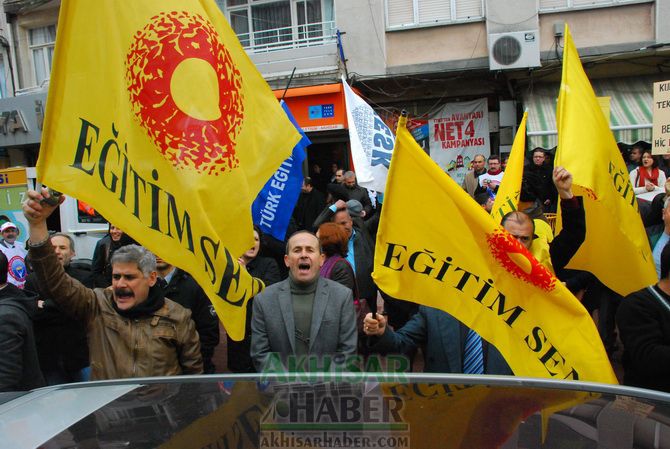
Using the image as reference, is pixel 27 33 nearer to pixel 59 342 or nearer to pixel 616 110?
pixel 616 110

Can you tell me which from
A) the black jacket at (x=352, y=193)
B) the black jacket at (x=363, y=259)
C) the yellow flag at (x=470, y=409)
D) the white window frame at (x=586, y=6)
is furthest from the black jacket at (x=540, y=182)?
the yellow flag at (x=470, y=409)

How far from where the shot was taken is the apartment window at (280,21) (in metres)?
13.6

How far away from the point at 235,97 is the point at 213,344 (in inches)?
64.3

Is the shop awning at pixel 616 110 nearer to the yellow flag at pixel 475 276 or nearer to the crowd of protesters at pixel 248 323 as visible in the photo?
the crowd of protesters at pixel 248 323

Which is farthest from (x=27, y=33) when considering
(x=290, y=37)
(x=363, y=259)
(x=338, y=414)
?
(x=338, y=414)

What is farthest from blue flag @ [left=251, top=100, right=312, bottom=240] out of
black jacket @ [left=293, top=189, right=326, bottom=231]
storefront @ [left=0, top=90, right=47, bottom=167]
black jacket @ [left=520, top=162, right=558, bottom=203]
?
storefront @ [left=0, top=90, right=47, bottom=167]

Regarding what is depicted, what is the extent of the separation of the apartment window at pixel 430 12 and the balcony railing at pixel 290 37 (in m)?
1.43

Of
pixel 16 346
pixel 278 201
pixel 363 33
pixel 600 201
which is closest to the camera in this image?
pixel 16 346

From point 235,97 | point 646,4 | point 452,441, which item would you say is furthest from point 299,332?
point 646,4

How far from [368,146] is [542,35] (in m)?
8.03

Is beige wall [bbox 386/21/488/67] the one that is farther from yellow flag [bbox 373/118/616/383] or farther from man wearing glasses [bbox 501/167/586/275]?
yellow flag [bbox 373/118/616/383]

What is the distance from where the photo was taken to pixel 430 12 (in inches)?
503

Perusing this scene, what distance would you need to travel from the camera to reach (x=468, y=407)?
1863mm

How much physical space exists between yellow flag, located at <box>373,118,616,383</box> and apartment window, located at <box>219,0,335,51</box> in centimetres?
1137
